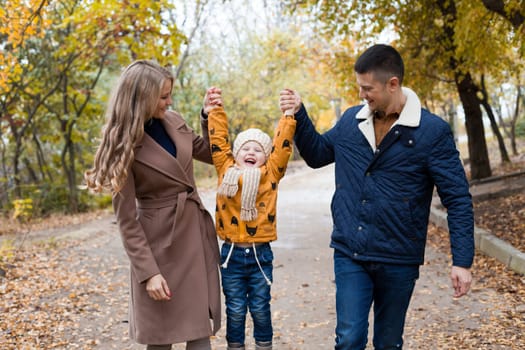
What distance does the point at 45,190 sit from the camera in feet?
50.4

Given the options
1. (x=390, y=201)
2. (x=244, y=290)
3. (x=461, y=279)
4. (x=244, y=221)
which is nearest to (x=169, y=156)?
(x=244, y=221)

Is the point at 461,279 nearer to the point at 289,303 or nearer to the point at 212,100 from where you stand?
the point at 212,100

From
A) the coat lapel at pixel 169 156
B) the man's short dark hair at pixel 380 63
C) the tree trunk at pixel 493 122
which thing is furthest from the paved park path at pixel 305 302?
the tree trunk at pixel 493 122

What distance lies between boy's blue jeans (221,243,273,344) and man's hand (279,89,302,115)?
857 mm

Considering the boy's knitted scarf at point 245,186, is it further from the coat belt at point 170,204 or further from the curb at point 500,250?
the curb at point 500,250

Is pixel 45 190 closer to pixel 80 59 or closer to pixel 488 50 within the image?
pixel 80 59

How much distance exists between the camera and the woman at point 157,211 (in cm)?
320

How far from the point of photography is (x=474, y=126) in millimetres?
12773

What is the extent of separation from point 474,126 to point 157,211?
1075cm

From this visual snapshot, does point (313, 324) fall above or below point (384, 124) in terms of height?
below

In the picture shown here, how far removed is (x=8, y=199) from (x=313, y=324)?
12.2 m

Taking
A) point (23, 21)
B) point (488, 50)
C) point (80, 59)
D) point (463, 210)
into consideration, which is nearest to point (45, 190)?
point (80, 59)

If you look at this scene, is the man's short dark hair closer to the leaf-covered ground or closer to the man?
the man

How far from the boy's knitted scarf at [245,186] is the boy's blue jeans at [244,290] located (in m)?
0.25
